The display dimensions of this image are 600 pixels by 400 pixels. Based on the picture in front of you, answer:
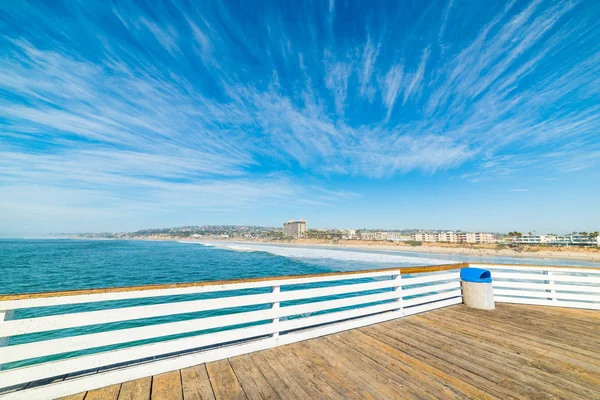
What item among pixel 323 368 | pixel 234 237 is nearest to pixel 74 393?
pixel 323 368

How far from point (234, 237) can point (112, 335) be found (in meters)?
151

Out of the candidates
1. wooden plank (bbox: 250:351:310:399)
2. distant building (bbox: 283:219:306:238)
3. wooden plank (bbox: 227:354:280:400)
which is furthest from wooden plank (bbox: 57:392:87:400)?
distant building (bbox: 283:219:306:238)

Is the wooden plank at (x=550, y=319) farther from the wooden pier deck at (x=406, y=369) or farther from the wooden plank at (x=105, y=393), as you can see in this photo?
the wooden plank at (x=105, y=393)

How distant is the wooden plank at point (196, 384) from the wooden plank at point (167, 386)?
1.9 inches

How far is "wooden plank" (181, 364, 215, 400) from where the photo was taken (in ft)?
7.48

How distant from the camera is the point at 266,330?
3.27 meters

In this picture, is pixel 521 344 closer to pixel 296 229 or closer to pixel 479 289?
pixel 479 289

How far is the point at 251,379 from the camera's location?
2551 mm

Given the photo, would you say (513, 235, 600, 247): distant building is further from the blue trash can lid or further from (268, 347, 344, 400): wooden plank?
(268, 347, 344, 400): wooden plank

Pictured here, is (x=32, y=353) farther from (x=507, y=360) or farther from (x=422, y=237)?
(x=422, y=237)

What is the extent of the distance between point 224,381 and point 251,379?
27cm

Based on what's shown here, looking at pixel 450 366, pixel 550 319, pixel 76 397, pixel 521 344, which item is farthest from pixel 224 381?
pixel 550 319

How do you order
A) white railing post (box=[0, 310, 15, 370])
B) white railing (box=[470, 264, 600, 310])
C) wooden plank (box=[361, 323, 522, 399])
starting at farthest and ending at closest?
white railing (box=[470, 264, 600, 310])
wooden plank (box=[361, 323, 522, 399])
white railing post (box=[0, 310, 15, 370])

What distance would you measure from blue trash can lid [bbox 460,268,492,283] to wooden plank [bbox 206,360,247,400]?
5013mm
